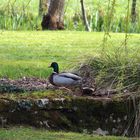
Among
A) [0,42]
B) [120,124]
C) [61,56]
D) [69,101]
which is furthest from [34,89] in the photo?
[0,42]

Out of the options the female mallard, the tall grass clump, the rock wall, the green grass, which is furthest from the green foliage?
the green grass

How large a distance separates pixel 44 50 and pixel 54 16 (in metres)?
6.12

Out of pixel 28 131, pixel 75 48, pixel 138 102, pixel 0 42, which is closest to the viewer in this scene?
pixel 28 131

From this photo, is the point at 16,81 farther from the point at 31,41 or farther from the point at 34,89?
the point at 31,41

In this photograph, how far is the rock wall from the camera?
848cm

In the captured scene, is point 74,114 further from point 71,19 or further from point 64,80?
point 71,19

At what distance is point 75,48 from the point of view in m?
14.3

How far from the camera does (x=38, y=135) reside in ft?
26.3

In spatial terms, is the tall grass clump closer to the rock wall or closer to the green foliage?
the rock wall

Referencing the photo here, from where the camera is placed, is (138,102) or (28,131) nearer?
(28,131)

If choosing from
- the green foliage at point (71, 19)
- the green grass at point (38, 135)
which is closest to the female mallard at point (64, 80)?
the green grass at point (38, 135)

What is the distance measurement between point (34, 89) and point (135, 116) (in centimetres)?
152

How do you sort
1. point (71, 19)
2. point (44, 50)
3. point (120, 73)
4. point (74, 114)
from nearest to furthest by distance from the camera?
1. point (74, 114)
2. point (120, 73)
3. point (44, 50)
4. point (71, 19)

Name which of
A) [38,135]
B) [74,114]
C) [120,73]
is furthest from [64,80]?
[38,135]
